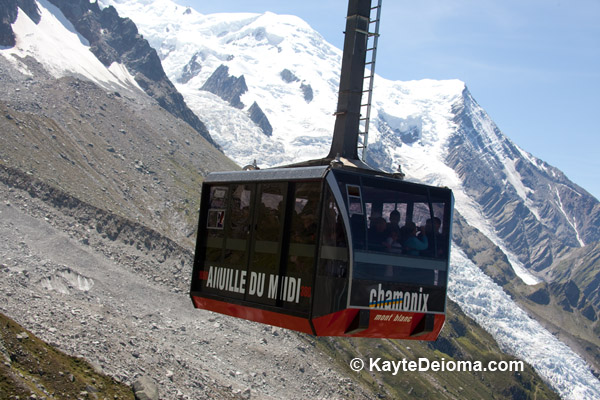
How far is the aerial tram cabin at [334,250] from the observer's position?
648 inches

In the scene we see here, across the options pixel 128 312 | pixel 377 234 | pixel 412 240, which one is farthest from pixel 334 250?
A: pixel 128 312

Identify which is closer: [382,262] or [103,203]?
[382,262]

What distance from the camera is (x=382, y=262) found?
1705 centimetres

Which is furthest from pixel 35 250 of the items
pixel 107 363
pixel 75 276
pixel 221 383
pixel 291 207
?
pixel 291 207

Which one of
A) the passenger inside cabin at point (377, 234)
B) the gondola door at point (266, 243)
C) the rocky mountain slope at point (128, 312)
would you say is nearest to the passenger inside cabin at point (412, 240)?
the passenger inside cabin at point (377, 234)

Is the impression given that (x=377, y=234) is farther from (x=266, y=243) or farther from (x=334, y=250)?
(x=266, y=243)

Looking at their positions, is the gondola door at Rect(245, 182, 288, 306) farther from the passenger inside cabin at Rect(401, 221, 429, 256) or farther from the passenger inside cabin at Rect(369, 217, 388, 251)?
the passenger inside cabin at Rect(401, 221, 429, 256)

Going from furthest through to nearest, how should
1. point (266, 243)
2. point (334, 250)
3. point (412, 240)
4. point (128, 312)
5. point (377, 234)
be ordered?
point (128, 312)
point (266, 243)
point (412, 240)
point (377, 234)
point (334, 250)

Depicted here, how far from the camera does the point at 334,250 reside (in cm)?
1644

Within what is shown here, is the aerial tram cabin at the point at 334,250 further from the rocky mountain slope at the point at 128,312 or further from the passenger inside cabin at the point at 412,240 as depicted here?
the rocky mountain slope at the point at 128,312

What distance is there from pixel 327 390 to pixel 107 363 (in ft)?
161

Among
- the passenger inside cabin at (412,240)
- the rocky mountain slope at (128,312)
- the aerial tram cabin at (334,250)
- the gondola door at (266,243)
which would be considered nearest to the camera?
the aerial tram cabin at (334,250)

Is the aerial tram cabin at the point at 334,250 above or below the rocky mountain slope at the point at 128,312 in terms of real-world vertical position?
above

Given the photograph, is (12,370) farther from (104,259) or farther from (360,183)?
(360,183)
